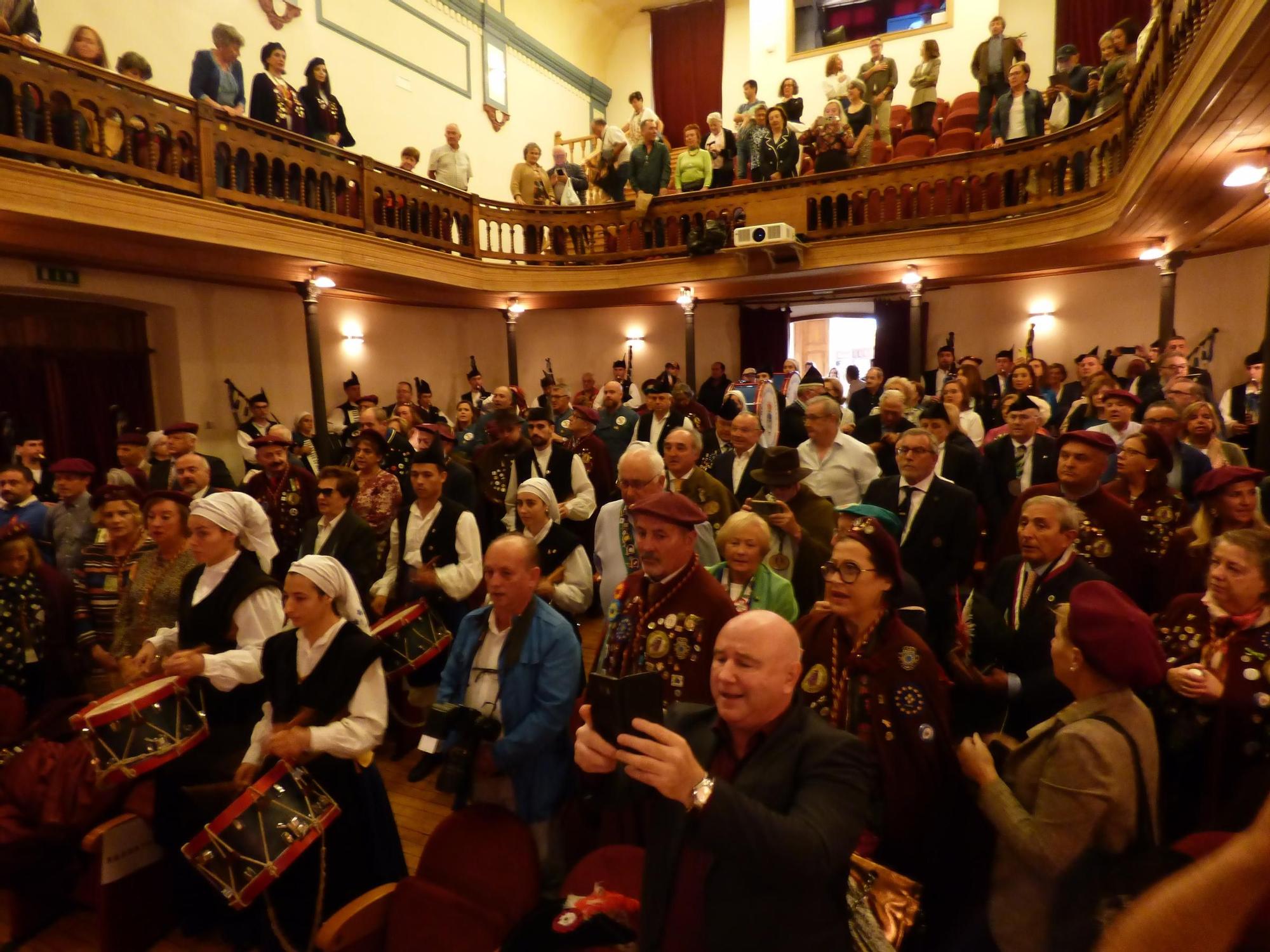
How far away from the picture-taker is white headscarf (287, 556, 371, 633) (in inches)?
95.7

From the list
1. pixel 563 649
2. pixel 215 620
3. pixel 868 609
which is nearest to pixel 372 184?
pixel 215 620

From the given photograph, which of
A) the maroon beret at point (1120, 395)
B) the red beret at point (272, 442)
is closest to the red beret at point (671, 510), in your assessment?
the maroon beret at point (1120, 395)

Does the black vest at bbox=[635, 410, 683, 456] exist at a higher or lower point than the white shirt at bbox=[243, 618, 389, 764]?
higher

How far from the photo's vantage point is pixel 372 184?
342 inches

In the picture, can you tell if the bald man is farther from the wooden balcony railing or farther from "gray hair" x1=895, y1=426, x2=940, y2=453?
the wooden balcony railing

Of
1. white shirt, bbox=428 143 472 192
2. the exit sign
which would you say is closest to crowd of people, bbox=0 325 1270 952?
the exit sign

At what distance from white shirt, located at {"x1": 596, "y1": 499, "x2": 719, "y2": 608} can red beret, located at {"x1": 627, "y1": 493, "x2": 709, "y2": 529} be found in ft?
3.36

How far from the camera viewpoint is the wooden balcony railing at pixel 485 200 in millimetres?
5594

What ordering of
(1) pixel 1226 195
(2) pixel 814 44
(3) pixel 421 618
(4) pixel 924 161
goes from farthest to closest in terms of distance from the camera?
(2) pixel 814 44, (4) pixel 924 161, (1) pixel 1226 195, (3) pixel 421 618

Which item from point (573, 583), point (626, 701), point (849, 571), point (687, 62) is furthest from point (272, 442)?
point (687, 62)

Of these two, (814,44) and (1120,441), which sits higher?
(814,44)

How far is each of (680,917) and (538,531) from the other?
2.52 metres

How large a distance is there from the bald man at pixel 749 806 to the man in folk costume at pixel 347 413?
8.72m

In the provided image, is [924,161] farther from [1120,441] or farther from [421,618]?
[421,618]
